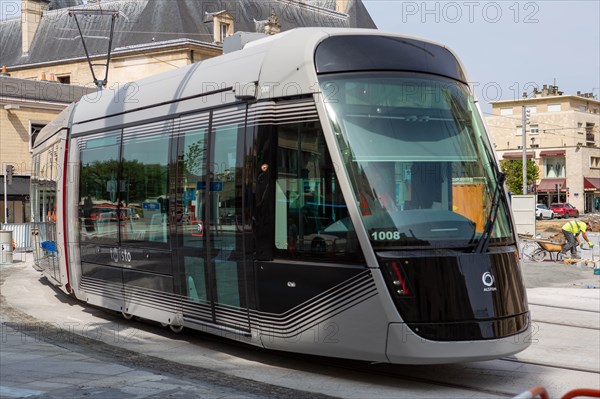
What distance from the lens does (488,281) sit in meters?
7.96

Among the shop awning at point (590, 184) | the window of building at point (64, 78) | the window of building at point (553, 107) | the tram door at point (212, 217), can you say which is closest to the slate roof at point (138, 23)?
the window of building at point (64, 78)

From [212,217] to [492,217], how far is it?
3.08 m

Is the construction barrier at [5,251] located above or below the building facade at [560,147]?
below

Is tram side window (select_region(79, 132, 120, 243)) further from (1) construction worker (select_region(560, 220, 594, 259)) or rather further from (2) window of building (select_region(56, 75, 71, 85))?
(2) window of building (select_region(56, 75, 71, 85))

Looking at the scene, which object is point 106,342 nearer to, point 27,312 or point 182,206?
point 182,206

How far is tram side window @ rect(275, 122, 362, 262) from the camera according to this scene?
315 inches

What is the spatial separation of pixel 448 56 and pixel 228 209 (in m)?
2.87

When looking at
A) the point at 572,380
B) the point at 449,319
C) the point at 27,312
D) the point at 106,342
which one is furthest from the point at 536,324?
the point at 27,312

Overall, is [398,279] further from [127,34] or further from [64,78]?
[64,78]

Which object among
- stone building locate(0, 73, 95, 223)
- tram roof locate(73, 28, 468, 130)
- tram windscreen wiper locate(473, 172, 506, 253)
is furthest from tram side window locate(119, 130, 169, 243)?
stone building locate(0, 73, 95, 223)

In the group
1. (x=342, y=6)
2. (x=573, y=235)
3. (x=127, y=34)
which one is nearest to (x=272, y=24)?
(x=127, y=34)

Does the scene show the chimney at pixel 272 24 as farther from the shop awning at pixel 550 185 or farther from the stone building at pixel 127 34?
the shop awning at pixel 550 185

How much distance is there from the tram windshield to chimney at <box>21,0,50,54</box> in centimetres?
6355

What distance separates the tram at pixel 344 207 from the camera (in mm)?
7805
